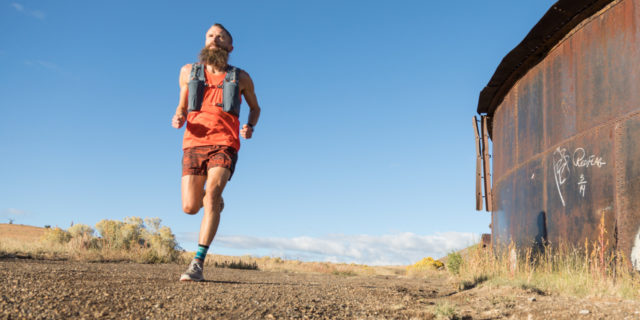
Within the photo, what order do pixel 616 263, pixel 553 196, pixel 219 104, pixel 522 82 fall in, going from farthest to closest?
pixel 522 82 < pixel 553 196 < pixel 616 263 < pixel 219 104

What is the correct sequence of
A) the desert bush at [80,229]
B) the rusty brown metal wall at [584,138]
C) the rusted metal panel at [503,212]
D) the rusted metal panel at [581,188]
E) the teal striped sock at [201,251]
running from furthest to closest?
the desert bush at [80,229] < the rusted metal panel at [503,212] < the rusted metal panel at [581,188] < the rusty brown metal wall at [584,138] < the teal striped sock at [201,251]

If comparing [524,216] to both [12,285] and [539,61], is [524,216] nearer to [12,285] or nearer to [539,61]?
[539,61]

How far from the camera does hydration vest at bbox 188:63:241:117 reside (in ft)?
15.3

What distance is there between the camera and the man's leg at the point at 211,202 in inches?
177

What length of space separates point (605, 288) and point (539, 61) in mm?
4226

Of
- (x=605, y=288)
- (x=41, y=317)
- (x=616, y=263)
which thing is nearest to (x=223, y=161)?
(x=41, y=317)

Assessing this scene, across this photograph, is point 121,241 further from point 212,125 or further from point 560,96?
point 560,96

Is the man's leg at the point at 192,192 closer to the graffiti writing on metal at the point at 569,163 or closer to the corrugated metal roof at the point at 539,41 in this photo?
the graffiti writing on metal at the point at 569,163

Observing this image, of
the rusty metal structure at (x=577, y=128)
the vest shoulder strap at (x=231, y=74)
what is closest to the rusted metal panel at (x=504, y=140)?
the rusty metal structure at (x=577, y=128)

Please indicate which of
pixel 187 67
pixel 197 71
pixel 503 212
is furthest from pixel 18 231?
pixel 197 71

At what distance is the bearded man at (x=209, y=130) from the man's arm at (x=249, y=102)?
0.01 meters

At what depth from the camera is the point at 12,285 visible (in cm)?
327

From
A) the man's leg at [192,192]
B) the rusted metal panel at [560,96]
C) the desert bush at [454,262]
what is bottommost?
the desert bush at [454,262]

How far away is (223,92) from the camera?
15.5ft
